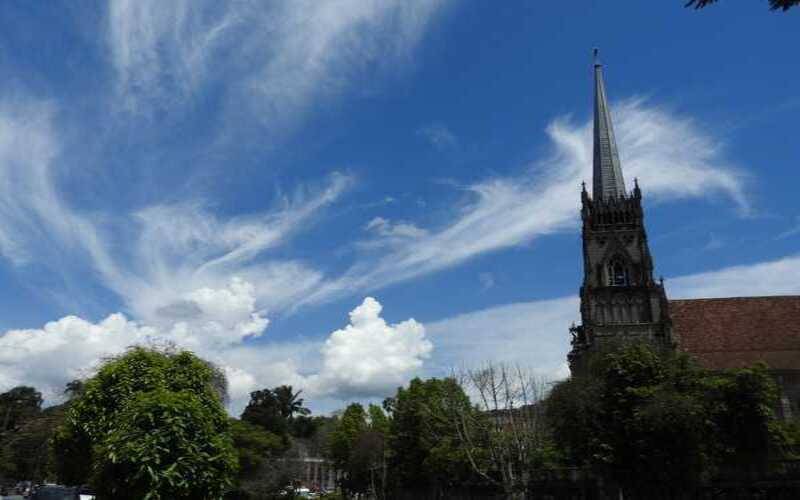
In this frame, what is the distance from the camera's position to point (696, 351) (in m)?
56.8

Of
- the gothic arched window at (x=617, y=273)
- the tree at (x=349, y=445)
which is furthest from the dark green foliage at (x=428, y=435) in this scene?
the gothic arched window at (x=617, y=273)

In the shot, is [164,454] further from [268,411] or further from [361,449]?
[268,411]

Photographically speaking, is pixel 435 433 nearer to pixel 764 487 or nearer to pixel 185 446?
pixel 764 487

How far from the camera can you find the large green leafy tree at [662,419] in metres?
28.0

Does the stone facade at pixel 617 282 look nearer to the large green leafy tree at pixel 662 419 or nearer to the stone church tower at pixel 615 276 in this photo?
the stone church tower at pixel 615 276

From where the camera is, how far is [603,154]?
65.2 meters

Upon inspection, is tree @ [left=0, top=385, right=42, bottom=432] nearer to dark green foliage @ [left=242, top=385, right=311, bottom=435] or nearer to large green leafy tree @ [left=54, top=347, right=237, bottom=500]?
dark green foliage @ [left=242, top=385, right=311, bottom=435]

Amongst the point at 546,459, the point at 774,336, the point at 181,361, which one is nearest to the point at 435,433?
the point at 546,459

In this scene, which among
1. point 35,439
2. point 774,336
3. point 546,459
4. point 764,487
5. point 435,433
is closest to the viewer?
point 764,487

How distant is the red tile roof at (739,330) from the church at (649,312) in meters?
0.07

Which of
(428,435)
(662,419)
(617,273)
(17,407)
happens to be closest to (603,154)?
(617,273)

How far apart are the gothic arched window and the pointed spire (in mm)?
6702

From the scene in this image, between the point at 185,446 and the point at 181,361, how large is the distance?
10.5 metres

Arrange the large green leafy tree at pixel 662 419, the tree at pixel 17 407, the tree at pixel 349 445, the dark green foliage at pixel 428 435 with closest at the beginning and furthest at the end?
the large green leafy tree at pixel 662 419, the dark green foliage at pixel 428 435, the tree at pixel 349 445, the tree at pixel 17 407
